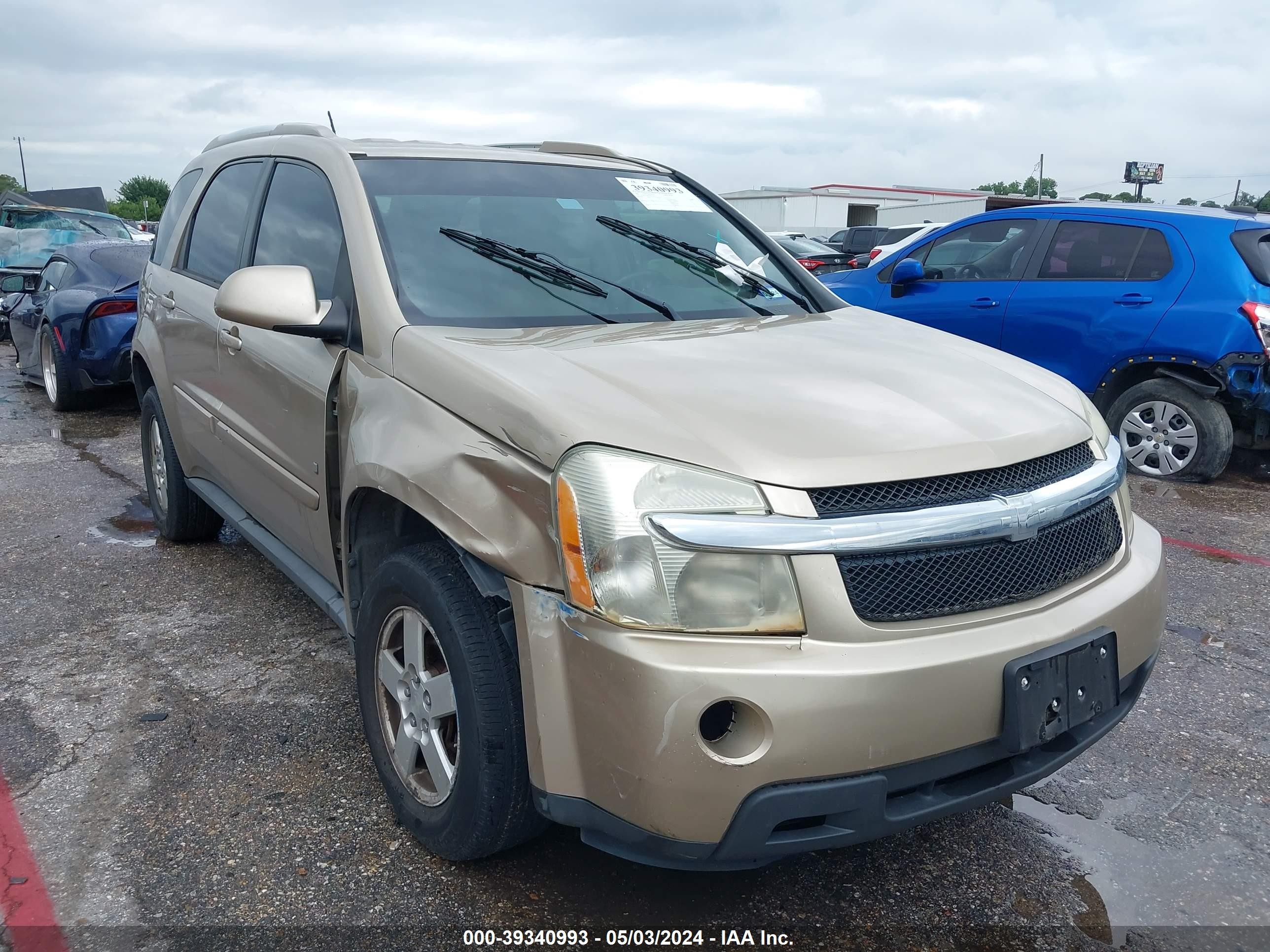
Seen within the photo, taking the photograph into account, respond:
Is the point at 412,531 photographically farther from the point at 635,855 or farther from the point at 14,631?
the point at 14,631

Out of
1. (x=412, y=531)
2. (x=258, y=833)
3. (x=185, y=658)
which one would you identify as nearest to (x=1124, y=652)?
(x=412, y=531)

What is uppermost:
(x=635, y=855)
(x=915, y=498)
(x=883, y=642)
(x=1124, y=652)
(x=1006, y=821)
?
(x=915, y=498)

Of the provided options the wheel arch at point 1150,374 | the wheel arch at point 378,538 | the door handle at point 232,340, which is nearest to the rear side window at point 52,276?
the door handle at point 232,340

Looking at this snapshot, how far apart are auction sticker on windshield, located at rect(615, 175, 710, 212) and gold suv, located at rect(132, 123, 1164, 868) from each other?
0.37m

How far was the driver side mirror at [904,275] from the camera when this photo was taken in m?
6.42

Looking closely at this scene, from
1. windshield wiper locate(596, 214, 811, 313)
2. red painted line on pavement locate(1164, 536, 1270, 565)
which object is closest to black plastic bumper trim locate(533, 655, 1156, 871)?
windshield wiper locate(596, 214, 811, 313)

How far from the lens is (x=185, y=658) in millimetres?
3699

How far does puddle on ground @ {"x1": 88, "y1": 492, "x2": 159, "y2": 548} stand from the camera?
198 inches

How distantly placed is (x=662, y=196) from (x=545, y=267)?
30.5 inches

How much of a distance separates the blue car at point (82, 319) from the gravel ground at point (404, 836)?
4673mm

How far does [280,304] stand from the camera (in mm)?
2674

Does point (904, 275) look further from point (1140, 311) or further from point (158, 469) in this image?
point (158, 469)

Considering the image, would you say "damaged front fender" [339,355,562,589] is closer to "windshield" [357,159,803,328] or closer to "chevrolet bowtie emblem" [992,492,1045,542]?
"windshield" [357,159,803,328]

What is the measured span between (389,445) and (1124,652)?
1.72 metres
